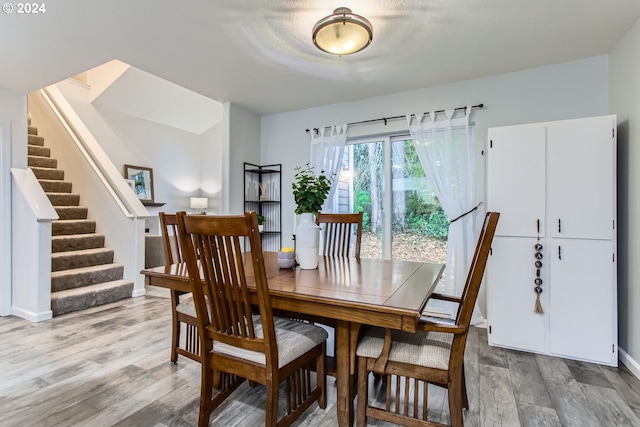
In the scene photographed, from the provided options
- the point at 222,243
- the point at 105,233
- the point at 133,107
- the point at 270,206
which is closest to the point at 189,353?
the point at 222,243

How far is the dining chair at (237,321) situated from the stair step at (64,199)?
4.18 metres

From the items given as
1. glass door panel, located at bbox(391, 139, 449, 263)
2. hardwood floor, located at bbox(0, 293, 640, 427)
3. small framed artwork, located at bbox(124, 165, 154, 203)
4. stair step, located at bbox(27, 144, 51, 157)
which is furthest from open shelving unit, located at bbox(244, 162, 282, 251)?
stair step, located at bbox(27, 144, 51, 157)

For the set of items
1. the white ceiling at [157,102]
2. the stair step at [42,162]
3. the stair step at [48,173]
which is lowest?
the stair step at [48,173]

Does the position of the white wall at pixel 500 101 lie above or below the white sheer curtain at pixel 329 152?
above

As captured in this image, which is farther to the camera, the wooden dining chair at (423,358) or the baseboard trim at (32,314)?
the baseboard trim at (32,314)

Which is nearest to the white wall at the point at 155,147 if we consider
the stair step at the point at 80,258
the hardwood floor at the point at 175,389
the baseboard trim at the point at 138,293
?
the stair step at the point at 80,258

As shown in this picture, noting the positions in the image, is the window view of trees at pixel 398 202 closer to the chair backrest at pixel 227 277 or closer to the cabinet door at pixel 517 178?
the cabinet door at pixel 517 178

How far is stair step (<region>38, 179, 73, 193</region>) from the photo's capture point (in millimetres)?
4441

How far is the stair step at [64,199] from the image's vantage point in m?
4.36

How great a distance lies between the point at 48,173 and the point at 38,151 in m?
0.47

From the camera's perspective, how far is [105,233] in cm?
436

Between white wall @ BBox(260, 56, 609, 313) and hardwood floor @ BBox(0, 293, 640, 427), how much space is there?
106 cm

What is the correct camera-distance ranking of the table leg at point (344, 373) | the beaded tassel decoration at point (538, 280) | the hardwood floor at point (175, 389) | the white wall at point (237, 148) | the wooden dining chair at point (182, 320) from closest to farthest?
the table leg at point (344, 373) → the hardwood floor at point (175, 389) → the wooden dining chair at point (182, 320) → the beaded tassel decoration at point (538, 280) → the white wall at point (237, 148)

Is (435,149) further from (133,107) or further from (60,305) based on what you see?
(133,107)
